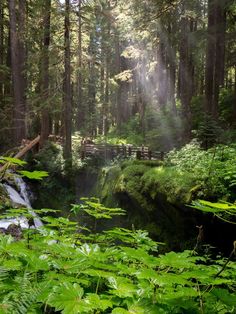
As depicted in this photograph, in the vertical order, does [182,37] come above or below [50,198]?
above

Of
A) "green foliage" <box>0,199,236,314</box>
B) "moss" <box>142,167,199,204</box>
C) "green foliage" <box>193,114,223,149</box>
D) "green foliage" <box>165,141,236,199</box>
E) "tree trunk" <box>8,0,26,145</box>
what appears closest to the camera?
"green foliage" <box>0,199,236,314</box>

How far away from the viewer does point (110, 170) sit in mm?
15648

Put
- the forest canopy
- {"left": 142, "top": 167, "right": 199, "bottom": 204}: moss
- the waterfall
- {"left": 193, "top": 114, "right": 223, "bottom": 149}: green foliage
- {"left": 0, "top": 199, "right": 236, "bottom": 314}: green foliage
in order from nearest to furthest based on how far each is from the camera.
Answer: {"left": 0, "top": 199, "right": 236, "bottom": 314}: green foliage < the waterfall < {"left": 142, "top": 167, "right": 199, "bottom": 204}: moss < {"left": 193, "top": 114, "right": 223, "bottom": 149}: green foliage < the forest canopy

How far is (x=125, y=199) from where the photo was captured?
496 inches

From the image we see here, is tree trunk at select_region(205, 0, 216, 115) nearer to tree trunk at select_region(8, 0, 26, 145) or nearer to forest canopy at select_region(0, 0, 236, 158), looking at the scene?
forest canopy at select_region(0, 0, 236, 158)

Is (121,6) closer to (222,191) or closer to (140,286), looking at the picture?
(222,191)

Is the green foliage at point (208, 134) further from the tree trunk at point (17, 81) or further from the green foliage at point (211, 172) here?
the tree trunk at point (17, 81)

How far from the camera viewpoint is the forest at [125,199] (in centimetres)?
160

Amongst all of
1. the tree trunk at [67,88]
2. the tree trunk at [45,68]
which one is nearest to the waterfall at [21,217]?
the tree trunk at [67,88]

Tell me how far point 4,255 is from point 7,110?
21024 mm

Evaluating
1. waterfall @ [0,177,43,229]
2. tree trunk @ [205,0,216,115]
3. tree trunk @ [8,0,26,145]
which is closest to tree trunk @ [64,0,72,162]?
tree trunk @ [8,0,26,145]

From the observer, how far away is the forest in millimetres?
1604

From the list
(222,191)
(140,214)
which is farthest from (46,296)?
(140,214)

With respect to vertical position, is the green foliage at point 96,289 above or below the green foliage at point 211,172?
above
